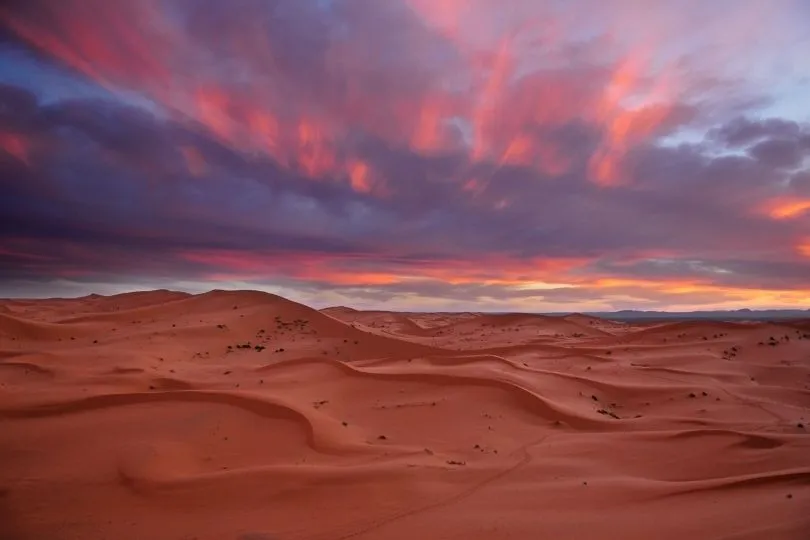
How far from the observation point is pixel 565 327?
30234 mm

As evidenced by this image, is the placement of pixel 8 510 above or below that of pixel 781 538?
below

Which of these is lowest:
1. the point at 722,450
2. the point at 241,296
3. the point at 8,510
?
the point at 8,510

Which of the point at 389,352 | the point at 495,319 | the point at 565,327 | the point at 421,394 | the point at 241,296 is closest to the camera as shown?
the point at 421,394

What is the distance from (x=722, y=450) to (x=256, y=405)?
6.94 meters

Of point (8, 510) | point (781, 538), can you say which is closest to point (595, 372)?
point (781, 538)

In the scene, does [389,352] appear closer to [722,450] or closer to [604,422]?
[604,422]

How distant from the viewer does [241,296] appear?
2541 centimetres

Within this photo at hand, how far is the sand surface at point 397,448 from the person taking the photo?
5000 mm

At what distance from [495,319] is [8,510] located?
29.8 metres

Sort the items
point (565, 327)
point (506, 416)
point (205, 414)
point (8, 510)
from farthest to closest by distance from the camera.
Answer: point (565, 327), point (506, 416), point (205, 414), point (8, 510)

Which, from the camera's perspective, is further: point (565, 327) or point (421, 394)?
point (565, 327)

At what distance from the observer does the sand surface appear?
5.00 m

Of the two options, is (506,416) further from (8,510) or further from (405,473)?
(8,510)

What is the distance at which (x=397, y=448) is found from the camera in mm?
7344
